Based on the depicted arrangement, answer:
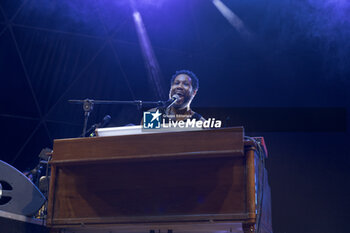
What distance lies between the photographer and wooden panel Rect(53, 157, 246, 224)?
1936mm

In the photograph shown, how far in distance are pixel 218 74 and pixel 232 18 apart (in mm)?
859

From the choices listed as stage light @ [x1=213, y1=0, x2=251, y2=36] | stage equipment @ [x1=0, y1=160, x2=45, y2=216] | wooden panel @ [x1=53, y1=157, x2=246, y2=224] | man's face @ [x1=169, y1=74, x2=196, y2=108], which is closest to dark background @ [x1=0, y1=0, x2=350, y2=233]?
stage light @ [x1=213, y1=0, x2=251, y2=36]

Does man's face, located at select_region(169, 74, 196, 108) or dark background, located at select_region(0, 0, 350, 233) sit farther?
dark background, located at select_region(0, 0, 350, 233)

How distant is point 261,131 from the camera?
17.8 feet

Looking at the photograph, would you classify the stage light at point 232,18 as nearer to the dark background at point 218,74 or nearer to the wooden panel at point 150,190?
the dark background at point 218,74

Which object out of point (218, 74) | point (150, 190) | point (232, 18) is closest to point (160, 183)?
point (150, 190)

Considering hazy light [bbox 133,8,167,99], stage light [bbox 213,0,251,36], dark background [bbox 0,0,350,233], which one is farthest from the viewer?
hazy light [bbox 133,8,167,99]

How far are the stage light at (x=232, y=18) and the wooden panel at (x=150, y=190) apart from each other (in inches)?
168

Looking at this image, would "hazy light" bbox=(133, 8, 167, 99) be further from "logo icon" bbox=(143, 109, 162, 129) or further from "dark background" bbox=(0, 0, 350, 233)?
"logo icon" bbox=(143, 109, 162, 129)

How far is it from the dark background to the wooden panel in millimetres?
3305

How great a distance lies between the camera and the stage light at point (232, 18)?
5.91 meters

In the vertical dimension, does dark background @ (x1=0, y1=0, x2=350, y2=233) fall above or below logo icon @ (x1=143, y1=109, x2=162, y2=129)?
above

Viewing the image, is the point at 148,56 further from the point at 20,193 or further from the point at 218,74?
the point at 20,193

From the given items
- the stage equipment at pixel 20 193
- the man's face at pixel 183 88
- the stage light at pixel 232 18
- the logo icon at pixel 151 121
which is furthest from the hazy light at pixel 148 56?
the logo icon at pixel 151 121
